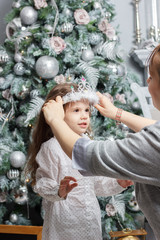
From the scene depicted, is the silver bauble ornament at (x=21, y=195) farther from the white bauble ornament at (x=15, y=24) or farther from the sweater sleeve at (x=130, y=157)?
the sweater sleeve at (x=130, y=157)

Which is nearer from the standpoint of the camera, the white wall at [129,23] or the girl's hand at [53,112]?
the girl's hand at [53,112]

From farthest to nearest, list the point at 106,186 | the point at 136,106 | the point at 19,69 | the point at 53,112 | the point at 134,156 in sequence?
the point at 136,106, the point at 19,69, the point at 106,186, the point at 53,112, the point at 134,156

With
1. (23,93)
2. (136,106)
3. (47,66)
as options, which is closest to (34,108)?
(23,93)

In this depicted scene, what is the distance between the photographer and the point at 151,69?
0.98 m

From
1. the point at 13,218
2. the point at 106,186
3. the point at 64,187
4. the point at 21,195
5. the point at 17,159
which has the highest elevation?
the point at 64,187

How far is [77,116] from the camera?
1675 millimetres

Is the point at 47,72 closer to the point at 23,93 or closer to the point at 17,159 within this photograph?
the point at 23,93

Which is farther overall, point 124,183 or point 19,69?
point 19,69

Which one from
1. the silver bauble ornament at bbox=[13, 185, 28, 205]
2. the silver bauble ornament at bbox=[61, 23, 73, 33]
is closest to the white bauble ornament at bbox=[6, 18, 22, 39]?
the silver bauble ornament at bbox=[61, 23, 73, 33]

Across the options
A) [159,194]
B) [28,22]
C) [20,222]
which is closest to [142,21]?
[28,22]

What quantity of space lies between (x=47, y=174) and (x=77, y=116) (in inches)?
12.2

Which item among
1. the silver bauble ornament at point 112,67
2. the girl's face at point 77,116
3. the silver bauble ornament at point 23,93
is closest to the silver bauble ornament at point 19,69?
the silver bauble ornament at point 23,93

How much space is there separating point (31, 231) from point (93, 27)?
1.58 m

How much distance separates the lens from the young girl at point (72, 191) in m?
1.52
